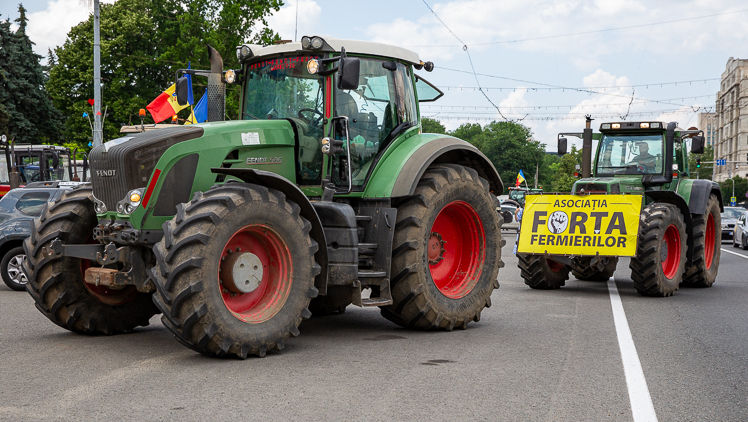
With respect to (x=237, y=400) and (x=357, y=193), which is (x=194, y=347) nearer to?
(x=237, y=400)

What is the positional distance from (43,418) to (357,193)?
428 centimetres

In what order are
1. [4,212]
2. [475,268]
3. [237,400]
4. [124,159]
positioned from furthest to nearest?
[4,212] < [475,268] < [124,159] < [237,400]

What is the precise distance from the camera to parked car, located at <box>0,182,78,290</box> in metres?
13.5

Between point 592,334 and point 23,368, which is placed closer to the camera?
point 23,368

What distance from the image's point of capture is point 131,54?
4916 cm

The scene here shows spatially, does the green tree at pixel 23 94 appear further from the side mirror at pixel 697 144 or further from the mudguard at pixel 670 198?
the mudguard at pixel 670 198

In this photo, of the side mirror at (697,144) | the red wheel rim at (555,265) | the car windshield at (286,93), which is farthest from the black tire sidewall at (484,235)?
the side mirror at (697,144)

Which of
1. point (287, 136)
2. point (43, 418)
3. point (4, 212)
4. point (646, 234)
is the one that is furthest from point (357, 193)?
point (4, 212)

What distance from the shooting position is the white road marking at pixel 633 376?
5461 mm

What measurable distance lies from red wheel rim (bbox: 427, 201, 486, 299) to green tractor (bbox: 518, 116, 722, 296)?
12.2ft

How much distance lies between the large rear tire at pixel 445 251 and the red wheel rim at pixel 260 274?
148 centimetres

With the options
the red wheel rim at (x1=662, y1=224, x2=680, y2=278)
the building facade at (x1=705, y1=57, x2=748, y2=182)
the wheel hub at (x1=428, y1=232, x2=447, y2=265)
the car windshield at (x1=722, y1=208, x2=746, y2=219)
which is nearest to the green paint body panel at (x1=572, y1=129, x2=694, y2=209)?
the red wheel rim at (x1=662, y1=224, x2=680, y2=278)

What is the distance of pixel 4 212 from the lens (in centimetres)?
1406

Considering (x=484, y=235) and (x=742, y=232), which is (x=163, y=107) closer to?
(x=484, y=235)
